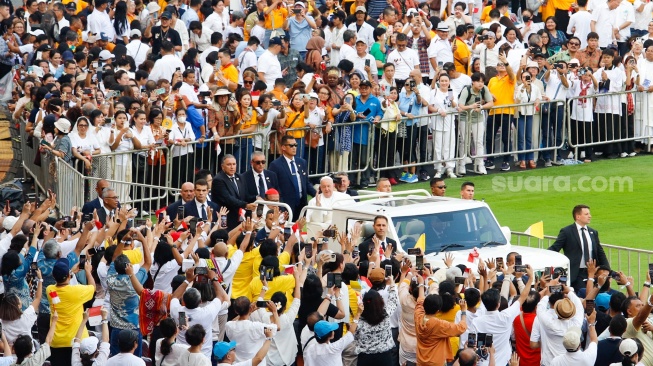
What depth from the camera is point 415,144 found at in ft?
81.7

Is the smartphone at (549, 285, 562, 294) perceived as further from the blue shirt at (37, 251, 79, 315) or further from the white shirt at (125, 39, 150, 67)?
the white shirt at (125, 39, 150, 67)

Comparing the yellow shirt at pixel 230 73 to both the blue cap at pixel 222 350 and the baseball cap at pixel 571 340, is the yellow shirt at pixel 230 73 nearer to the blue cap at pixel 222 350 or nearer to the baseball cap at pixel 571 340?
the blue cap at pixel 222 350

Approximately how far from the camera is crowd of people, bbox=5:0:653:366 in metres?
14.1

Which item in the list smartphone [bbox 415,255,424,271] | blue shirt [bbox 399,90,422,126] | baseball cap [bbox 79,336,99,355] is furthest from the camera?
blue shirt [bbox 399,90,422,126]

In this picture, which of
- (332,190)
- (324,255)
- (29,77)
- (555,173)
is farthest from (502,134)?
Answer: (324,255)

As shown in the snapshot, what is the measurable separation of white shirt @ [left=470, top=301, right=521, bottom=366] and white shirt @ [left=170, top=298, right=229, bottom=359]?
2.67 m

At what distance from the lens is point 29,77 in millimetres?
24438

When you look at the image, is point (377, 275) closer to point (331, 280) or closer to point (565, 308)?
point (331, 280)

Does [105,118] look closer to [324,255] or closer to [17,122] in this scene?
[17,122]

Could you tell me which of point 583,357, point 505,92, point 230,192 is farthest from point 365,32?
point 583,357

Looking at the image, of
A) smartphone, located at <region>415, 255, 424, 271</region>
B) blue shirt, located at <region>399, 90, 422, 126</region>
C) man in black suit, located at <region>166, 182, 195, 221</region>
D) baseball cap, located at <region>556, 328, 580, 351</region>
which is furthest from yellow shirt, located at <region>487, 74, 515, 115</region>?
baseball cap, located at <region>556, 328, 580, 351</region>

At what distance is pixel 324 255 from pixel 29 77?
36.1 ft

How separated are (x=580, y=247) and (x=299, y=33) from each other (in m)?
11.7

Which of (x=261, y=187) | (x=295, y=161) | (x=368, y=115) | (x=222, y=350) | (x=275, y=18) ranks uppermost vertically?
(x=275, y=18)
